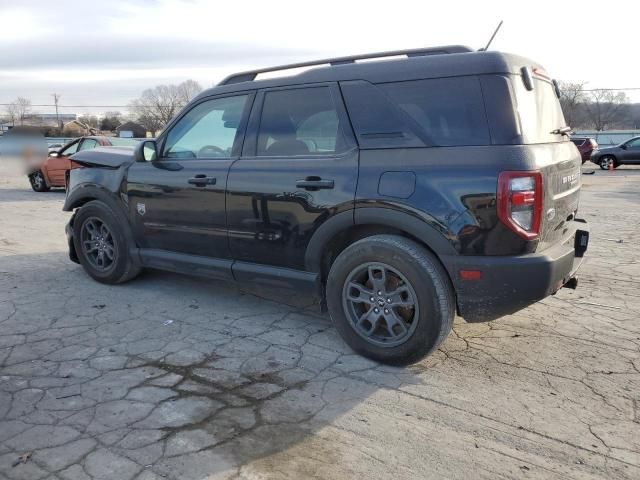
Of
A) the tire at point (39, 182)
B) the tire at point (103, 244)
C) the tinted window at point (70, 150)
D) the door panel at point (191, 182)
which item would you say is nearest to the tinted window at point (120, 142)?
the tinted window at point (70, 150)

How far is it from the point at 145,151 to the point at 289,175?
181cm

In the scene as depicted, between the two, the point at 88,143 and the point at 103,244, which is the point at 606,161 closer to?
the point at 88,143

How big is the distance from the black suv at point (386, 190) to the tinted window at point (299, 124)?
0.04 feet

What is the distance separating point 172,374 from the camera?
3.51 metres

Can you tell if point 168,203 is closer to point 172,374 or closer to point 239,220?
point 239,220

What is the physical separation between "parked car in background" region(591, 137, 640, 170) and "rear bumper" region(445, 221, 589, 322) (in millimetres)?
23342

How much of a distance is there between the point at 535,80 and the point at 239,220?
2.41m

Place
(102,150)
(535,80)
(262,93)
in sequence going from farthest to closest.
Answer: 1. (102,150)
2. (262,93)
3. (535,80)

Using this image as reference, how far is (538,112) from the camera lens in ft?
11.6

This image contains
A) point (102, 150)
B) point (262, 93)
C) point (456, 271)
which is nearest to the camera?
point (456, 271)

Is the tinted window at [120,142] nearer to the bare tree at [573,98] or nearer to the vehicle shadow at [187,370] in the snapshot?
the vehicle shadow at [187,370]

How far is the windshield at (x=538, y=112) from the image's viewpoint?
10.8 feet

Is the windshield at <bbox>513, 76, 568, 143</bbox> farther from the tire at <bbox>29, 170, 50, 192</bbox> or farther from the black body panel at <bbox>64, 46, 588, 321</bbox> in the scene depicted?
the tire at <bbox>29, 170, 50, 192</bbox>

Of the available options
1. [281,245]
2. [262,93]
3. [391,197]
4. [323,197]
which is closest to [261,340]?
[281,245]
